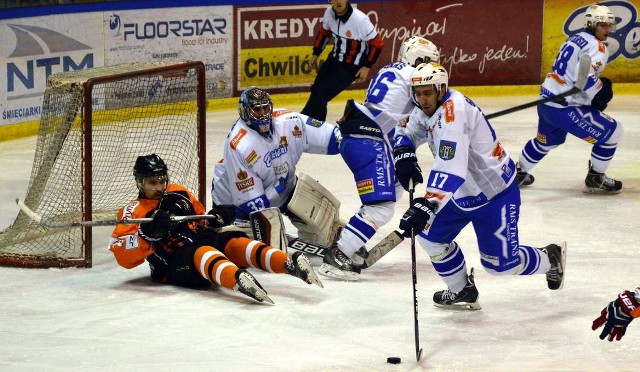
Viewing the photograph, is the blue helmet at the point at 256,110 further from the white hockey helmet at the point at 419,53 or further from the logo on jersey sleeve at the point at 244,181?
the white hockey helmet at the point at 419,53

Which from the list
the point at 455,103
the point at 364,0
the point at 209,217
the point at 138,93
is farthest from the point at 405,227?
the point at 364,0

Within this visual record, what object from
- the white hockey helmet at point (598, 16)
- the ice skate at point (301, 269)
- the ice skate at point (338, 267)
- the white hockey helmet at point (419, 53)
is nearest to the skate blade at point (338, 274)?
the ice skate at point (338, 267)

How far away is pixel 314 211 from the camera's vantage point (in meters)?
6.64

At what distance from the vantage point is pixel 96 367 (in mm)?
4961

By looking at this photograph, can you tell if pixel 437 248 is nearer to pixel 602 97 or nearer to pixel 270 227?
pixel 270 227

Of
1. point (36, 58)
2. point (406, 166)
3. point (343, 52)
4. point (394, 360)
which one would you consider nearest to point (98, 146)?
point (36, 58)

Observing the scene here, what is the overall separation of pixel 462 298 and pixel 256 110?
1428mm

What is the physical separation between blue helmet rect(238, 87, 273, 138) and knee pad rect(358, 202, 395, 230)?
64cm

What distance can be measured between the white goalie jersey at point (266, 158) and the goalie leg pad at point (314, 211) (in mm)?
104

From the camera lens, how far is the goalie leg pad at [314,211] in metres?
6.58

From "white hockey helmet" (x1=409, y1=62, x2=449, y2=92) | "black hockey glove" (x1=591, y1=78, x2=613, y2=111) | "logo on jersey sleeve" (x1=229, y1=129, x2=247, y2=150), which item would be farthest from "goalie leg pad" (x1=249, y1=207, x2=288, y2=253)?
"black hockey glove" (x1=591, y1=78, x2=613, y2=111)

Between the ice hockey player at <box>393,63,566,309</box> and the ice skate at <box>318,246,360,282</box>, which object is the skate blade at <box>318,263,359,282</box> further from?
the ice hockey player at <box>393,63,566,309</box>

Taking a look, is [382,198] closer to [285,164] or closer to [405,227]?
[285,164]

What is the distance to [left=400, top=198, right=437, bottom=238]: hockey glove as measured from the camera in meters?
4.99
